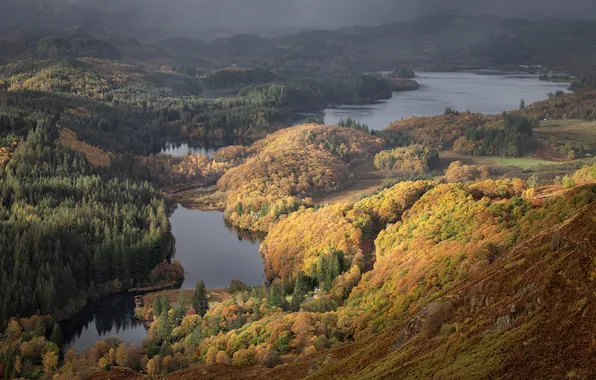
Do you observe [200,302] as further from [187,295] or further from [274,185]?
[274,185]

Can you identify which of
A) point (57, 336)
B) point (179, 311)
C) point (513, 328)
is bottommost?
point (57, 336)

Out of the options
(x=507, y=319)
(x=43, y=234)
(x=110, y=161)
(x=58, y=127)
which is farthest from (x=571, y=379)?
(x=58, y=127)

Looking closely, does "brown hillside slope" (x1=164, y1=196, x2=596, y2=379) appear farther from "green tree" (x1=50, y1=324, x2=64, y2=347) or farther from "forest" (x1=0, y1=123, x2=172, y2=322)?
"forest" (x1=0, y1=123, x2=172, y2=322)

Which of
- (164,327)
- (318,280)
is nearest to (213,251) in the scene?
(318,280)

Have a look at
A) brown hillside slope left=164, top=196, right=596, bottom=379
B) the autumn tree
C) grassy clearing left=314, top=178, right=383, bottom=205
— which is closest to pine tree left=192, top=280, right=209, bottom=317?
the autumn tree

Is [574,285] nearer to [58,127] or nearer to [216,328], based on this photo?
[216,328]

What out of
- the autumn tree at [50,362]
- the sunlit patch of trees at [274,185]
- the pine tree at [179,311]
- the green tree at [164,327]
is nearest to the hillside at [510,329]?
the green tree at [164,327]
